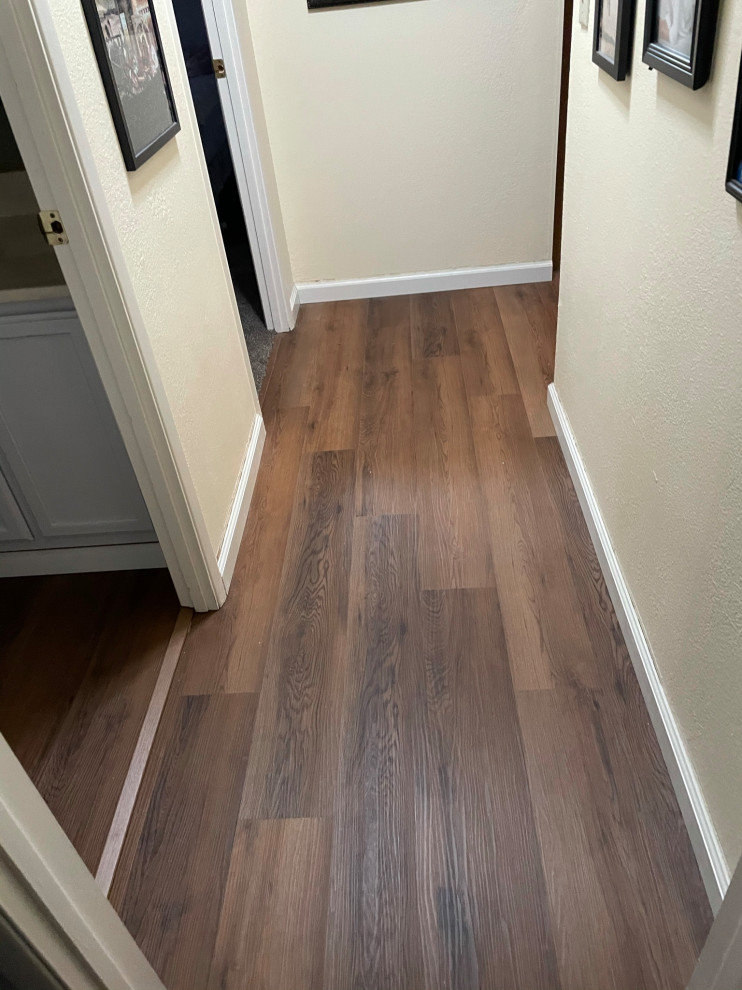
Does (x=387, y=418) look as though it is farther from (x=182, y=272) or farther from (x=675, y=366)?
(x=675, y=366)

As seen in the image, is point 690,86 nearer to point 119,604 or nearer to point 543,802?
point 543,802

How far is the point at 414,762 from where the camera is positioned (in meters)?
1.55

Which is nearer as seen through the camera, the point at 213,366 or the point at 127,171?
the point at 127,171

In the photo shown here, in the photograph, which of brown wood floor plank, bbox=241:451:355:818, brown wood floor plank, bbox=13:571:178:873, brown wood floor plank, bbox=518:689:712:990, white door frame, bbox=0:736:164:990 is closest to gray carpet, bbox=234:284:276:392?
brown wood floor plank, bbox=241:451:355:818

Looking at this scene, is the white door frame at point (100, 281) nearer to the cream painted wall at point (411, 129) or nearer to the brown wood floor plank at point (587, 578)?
the brown wood floor plank at point (587, 578)

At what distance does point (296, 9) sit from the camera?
2.94 meters

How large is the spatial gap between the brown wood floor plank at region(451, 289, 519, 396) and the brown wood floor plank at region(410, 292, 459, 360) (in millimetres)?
32

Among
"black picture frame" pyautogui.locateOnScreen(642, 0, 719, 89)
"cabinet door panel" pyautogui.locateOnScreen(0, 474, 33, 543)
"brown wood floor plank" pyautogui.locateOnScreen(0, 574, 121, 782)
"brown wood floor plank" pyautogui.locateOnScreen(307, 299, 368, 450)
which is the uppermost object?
"black picture frame" pyautogui.locateOnScreen(642, 0, 719, 89)

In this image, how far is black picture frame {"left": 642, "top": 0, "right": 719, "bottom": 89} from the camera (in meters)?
1.05

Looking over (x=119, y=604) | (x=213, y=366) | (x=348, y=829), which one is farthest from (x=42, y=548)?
(x=348, y=829)

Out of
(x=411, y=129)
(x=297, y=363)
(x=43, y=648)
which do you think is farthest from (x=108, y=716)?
(x=411, y=129)

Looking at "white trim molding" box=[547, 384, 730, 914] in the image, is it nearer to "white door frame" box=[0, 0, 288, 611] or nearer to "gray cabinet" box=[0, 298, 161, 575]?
"white door frame" box=[0, 0, 288, 611]

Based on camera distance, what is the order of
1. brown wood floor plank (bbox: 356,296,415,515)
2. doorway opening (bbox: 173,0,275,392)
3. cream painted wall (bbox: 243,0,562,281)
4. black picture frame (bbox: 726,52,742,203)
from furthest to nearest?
doorway opening (bbox: 173,0,275,392) < cream painted wall (bbox: 243,0,562,281) < brown wood floor plank (bbox: 356,296,415,515) < black picture frame (bbox: 726,52,742,203)

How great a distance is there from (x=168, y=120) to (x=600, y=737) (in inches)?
68.0
